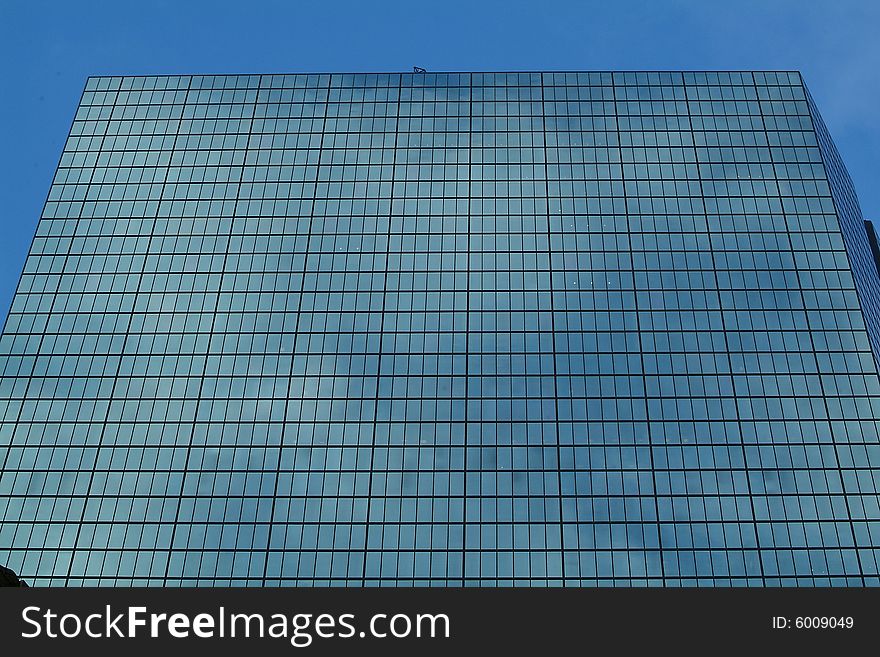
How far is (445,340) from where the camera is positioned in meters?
85.7

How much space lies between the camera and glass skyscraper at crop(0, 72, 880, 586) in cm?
7425

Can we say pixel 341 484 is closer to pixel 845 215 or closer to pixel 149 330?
pixel 149 330

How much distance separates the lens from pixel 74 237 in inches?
3745

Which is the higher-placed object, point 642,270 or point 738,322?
point 642,270

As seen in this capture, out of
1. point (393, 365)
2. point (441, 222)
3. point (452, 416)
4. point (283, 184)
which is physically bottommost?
point (452, 416)

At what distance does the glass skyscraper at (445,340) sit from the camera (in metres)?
74.2

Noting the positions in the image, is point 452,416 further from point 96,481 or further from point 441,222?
point 96,481
